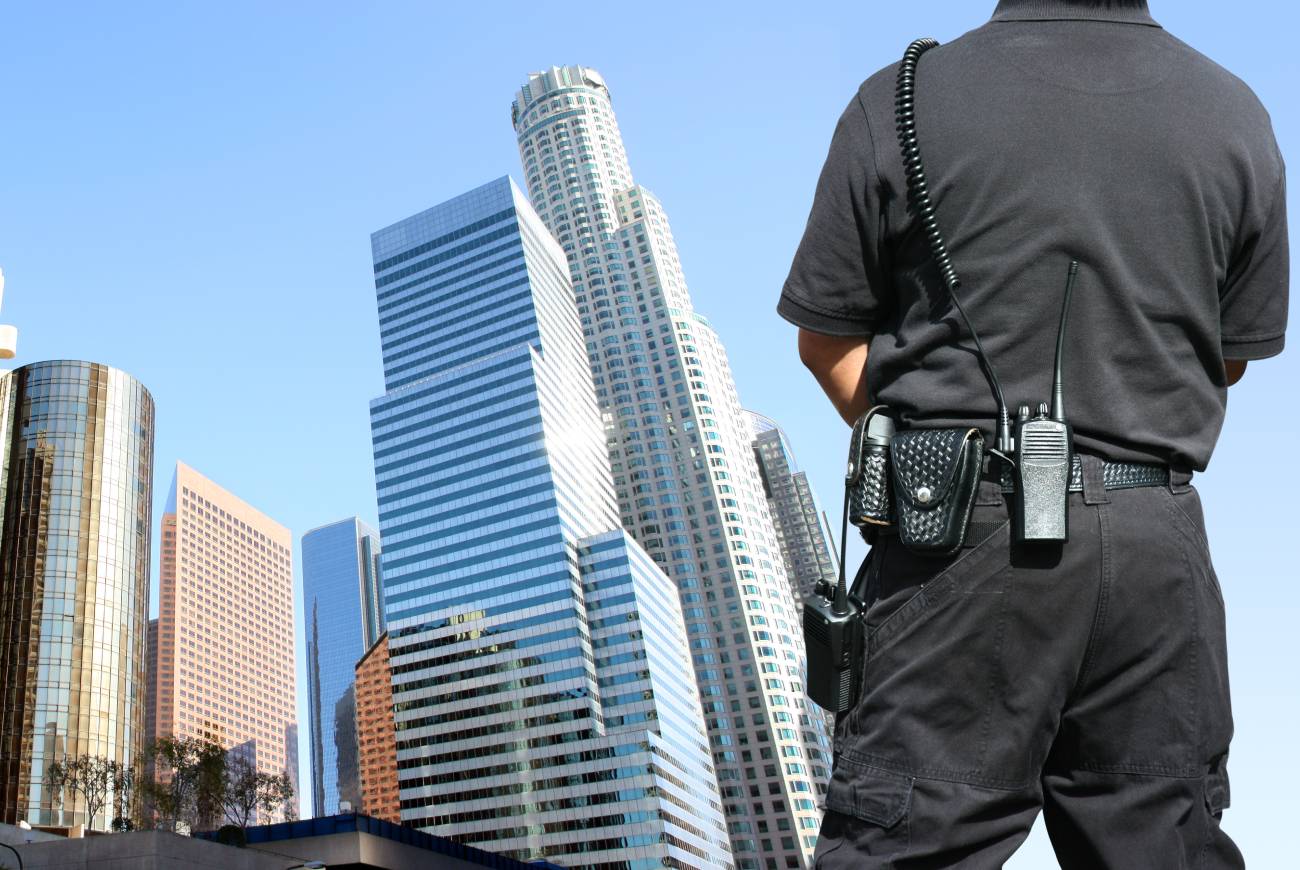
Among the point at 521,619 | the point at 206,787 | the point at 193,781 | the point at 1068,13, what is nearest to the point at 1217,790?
the point at 1068,13

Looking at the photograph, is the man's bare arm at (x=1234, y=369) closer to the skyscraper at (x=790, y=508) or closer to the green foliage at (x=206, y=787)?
the green foliage at (x=206, y=787)

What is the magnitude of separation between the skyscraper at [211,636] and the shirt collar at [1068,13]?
183 meters

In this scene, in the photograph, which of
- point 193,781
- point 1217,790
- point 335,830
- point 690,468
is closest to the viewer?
point 1217,790

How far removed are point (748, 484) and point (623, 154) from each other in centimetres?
5647

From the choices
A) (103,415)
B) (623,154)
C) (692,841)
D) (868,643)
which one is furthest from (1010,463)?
(623,154)

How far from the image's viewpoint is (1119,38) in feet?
7.22

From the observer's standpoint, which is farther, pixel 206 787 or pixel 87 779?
pixel 87 779

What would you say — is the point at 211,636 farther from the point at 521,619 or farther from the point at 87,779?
the point at 87,779

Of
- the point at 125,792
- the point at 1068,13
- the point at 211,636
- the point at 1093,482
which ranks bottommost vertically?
the point at 1093,482

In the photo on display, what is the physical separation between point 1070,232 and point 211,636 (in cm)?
19889

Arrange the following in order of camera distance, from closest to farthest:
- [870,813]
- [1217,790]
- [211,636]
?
[870,813]
[1217,790]
[211,636]

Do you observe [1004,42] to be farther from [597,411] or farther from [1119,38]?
[597,411]

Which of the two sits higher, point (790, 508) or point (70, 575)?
point (790, 508)

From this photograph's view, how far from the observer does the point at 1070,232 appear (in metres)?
1.95
